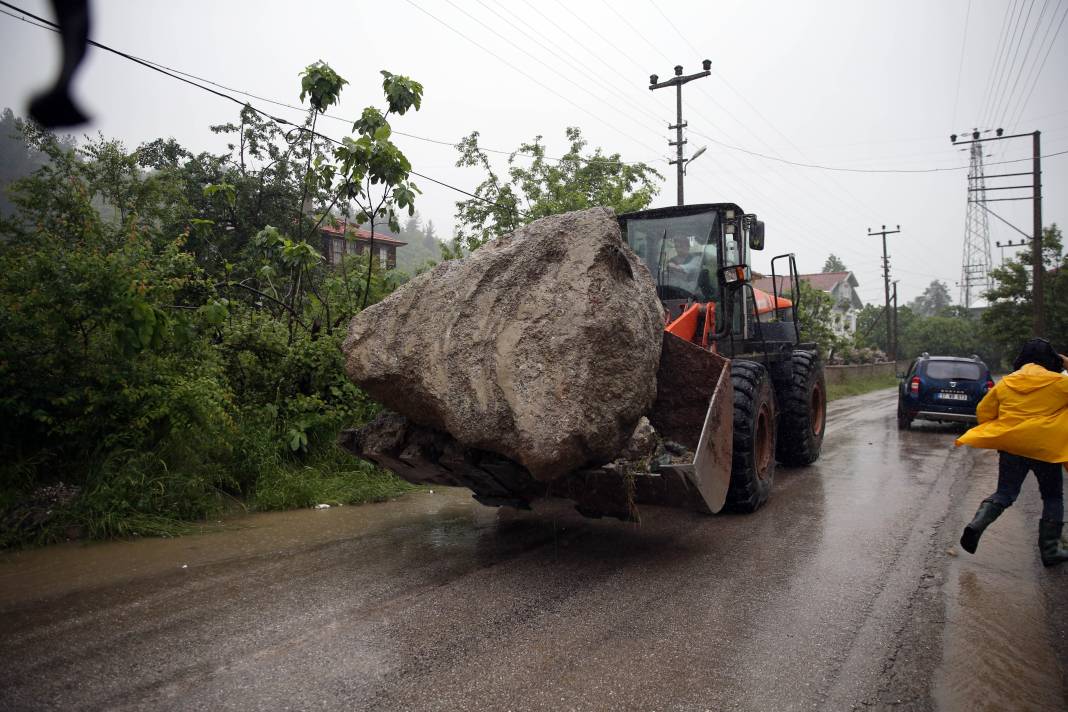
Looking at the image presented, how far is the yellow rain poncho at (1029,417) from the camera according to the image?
4.66m

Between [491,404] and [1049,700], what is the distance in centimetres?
305

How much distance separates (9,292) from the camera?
5.80 meters

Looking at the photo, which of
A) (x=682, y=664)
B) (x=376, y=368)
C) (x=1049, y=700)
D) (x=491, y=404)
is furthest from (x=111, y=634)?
(x=1049, y=700)

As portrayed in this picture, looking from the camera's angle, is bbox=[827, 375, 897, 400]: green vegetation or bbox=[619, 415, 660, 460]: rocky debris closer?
bbox=[619, 415, 660, 460]: rocky debris

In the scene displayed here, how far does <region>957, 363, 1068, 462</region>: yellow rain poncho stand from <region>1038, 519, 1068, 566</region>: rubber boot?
534 mm

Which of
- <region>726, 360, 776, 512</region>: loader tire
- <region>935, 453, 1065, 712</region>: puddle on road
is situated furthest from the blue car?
<region>726, 360, 776, 512</region>: loader tire

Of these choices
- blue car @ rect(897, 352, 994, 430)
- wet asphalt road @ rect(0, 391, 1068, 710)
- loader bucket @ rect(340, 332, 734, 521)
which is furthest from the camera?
blue car @ rect(897, 352, 994, 430)

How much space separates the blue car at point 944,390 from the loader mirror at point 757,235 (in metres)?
7.69

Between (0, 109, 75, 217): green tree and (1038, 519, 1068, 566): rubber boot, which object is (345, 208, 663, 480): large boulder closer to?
(0, 109, 75, 217): green tree

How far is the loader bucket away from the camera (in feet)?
14.4

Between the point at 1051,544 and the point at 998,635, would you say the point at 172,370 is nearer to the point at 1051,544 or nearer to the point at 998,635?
the point at 998,635

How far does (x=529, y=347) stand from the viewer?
4.21m

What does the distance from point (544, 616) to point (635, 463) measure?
1167mm

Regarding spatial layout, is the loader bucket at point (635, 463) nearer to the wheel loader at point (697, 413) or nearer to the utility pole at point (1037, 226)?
the wheel loader at point (697, 413)
